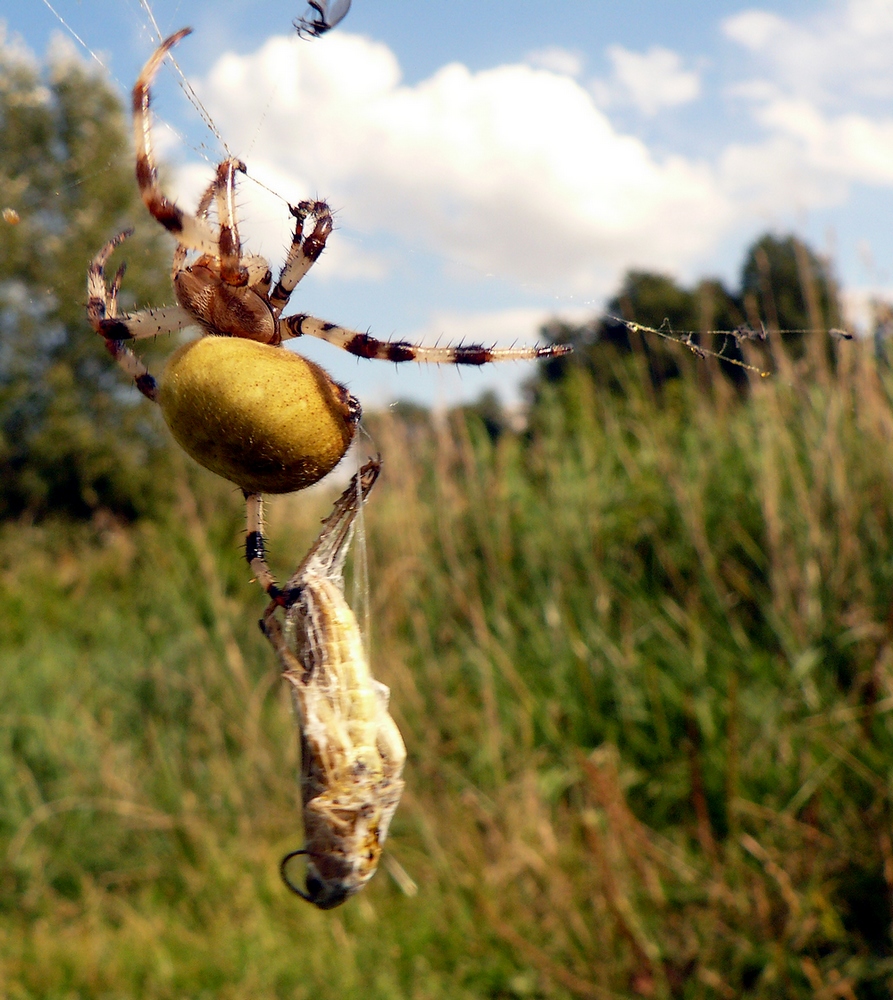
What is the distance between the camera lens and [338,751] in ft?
2.48

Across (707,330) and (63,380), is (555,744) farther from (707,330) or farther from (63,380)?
(63,380)

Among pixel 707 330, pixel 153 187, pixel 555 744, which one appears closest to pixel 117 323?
pixel 153 187

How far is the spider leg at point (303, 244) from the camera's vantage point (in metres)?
1.21

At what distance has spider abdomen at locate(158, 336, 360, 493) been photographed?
859 mm

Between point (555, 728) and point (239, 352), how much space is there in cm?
497

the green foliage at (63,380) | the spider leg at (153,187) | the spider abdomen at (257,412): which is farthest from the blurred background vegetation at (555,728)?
the green foliage at (63,380)

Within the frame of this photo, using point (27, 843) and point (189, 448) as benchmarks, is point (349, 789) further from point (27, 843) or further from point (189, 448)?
point (27, 843)

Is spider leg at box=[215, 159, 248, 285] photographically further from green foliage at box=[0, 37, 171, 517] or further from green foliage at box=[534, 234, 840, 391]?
green foliage at box=[0, 37, 171, 517]

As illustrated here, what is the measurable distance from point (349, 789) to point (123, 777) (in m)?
6.61

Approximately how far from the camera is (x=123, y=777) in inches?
261

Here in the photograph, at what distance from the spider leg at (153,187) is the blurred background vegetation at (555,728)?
255cm

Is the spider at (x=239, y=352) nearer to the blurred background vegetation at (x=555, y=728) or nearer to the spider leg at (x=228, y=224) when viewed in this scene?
the spider leg at (x=228, y=224)

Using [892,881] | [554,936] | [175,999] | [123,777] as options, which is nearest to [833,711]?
[892,881]

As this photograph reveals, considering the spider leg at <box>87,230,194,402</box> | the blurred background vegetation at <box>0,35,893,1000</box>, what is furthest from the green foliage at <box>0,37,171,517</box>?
the spider leg at <box>87,230,194,402</box>
